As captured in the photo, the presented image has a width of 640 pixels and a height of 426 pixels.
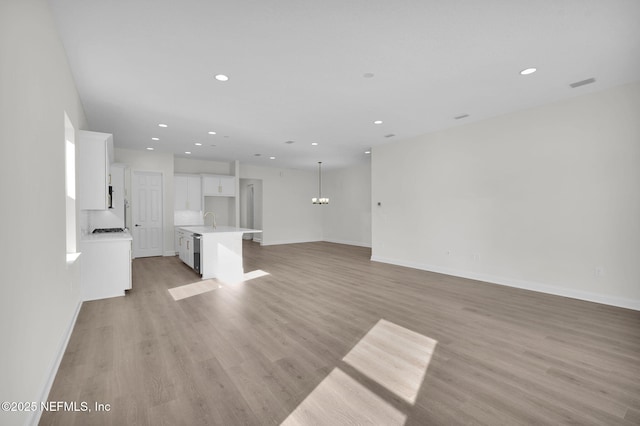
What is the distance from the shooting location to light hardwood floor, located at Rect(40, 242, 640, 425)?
1.85 metres

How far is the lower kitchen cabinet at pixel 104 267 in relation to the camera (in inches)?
162

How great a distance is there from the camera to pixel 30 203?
1.71 meters

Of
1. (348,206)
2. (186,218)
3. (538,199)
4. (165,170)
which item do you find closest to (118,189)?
(165,170)

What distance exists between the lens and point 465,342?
2822 millimetres

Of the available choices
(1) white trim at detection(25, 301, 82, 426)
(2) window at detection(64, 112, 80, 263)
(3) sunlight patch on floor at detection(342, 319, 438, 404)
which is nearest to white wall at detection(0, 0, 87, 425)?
(1) white trim at detection(25, 301, 82, 426)

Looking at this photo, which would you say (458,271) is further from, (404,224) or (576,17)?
(576,17)

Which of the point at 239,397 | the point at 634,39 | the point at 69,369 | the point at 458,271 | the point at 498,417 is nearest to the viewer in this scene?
the point at 498,417

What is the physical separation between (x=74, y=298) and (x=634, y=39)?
21.7ft

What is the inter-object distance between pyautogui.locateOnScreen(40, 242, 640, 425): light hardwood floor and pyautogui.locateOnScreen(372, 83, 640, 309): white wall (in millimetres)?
533

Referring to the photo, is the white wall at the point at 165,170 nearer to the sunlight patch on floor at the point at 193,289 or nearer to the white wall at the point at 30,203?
the sunlight patch on floor at the point at 193,289

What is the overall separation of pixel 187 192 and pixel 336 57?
7.05 metres

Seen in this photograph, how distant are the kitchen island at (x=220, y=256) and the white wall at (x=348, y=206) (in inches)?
222

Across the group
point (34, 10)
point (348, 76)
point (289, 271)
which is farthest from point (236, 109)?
point (289, 271)

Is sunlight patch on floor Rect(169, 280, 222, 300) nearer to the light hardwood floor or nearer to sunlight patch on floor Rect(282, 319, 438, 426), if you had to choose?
the light hardwood floor
